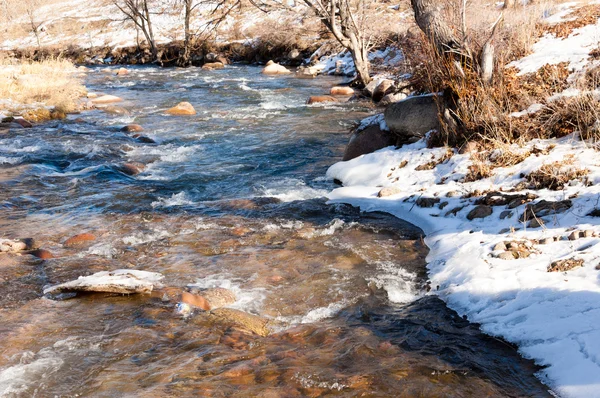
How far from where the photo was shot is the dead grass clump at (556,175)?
5.78m

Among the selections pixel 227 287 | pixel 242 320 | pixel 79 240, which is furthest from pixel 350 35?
pixel 242 320

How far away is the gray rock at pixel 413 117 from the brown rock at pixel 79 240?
5254 millimetres

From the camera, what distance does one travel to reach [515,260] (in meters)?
4.82

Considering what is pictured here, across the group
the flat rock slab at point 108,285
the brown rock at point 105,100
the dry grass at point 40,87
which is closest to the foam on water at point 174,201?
the flat rock slab at point 108,285

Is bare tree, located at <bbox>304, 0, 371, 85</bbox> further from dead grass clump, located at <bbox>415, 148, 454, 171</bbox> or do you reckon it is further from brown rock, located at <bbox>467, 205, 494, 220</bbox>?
brown rock, located at <bbox>467, 205, 494, 220</bbox>

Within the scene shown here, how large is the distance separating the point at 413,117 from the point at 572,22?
4280 mm

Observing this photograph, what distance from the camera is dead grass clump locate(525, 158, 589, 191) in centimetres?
578

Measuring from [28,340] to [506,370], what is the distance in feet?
12.5

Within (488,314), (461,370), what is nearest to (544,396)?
(461,370)

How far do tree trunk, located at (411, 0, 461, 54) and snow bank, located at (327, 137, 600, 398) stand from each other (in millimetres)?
1740

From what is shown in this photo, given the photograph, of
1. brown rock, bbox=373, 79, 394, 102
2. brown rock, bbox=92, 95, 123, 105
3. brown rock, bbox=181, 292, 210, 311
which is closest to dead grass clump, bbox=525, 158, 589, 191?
brown rock, bbox=181, 292, 210, 311

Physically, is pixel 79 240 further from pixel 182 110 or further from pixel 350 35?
pixel 350 35

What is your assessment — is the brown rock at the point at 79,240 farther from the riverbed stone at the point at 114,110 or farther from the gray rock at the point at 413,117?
the riverbed stone at the point at 114,110

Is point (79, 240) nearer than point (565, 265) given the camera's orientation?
No
